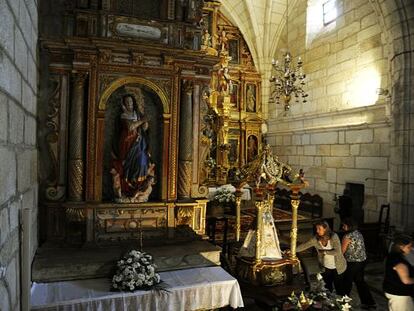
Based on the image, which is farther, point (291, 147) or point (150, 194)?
point (291, 147)

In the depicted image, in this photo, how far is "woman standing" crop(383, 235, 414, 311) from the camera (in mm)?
3994

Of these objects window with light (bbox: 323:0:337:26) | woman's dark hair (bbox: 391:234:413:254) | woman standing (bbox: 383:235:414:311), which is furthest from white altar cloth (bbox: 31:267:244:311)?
window with light (bbox: 323:0:337:26)

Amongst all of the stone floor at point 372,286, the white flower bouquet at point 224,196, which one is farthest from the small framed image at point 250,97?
the stone floor at point 372,286

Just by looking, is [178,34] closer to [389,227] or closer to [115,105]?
[115,105]

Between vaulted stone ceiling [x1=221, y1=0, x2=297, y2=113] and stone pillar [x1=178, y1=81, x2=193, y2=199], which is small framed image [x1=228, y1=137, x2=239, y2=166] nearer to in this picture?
vaulted stone ceiling [x1=221, y1=0, x2=297, y2=113]

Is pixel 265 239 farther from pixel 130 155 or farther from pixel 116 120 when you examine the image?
pixel 116 120

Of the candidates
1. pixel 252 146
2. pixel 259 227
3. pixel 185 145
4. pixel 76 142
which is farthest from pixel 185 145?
pixel 252 146

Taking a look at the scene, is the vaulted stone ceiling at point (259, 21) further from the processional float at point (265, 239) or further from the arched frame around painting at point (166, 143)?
the processional float at point (265, 239)

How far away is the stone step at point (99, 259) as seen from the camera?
178 inches

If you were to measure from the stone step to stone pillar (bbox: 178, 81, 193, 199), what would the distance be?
0.98 meters

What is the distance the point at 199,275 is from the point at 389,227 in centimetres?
507

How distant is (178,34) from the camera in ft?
20.0

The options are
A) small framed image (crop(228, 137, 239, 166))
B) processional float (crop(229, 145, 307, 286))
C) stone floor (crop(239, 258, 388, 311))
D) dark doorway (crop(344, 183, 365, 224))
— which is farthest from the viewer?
small framed image (crop(228, 137, 239, 166))

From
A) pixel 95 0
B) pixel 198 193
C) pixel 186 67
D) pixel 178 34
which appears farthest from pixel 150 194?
pixel 95 0
